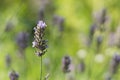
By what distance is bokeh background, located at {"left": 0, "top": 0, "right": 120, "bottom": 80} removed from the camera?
124 inches

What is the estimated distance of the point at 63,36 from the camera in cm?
445

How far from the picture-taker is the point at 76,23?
4953 mm

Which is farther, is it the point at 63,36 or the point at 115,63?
the point at 63,36

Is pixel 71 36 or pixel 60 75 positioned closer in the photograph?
pixel 60 75

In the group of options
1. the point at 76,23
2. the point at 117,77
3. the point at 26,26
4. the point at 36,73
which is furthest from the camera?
the point at 76,23

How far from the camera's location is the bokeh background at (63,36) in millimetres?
3139

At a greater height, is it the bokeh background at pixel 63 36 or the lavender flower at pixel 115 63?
the bokeh background at pixel 63 36

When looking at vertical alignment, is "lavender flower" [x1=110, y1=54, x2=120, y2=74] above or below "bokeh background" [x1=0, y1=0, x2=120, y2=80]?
below

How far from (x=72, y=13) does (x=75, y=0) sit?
0.55ft

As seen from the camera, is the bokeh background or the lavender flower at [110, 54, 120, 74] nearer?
the lavender flower at [110, 54, 120, 74]

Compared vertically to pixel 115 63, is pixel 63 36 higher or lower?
higher

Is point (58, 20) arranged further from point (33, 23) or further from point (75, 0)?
point (75, 0)

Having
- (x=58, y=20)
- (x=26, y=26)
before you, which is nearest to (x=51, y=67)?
(x=58, y=20)

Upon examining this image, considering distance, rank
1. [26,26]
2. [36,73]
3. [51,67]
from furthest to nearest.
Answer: [26,26]
[36,73]
[51,67]
